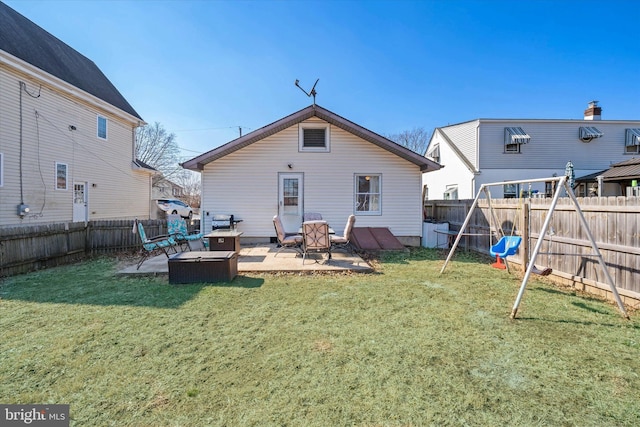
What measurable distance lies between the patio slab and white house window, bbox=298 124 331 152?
354 centimetres

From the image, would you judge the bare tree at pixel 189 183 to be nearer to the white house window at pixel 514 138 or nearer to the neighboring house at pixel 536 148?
the neighboring house at pixel 536 148

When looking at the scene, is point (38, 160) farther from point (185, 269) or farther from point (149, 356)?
point (149, 356)

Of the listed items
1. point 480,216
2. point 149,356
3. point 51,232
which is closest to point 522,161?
point 480,216

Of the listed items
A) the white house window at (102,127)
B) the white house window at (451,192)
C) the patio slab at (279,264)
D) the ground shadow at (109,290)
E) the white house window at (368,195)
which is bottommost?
the ground shadow at (109,290)

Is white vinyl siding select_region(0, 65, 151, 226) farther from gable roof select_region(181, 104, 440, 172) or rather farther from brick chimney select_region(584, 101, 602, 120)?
brick chimney select_region(584, 101, 602, 120)

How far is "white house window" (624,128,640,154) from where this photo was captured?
1584 cm

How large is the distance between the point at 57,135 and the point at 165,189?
25.8 meters

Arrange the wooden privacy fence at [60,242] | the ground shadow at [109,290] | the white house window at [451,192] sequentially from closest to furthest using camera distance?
1. the ground shadow at [109,290]
2. the wooden privacy fence at [60,242]
3. the white house window at [451,192]

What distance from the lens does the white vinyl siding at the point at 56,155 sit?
9.37 metres

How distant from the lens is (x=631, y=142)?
52.3ft

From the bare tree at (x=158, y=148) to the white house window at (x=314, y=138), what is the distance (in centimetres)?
2522

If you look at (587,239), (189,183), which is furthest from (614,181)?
(189,183)

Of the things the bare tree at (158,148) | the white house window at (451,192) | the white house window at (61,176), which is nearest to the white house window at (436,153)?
the white house window at (451,192)

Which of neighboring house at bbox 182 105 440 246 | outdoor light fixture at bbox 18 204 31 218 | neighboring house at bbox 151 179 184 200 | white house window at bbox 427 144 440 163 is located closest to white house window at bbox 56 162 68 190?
outdoor light fixture at bbox 18 204 31 218
